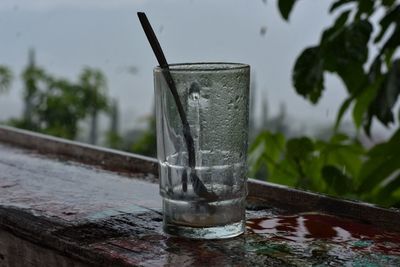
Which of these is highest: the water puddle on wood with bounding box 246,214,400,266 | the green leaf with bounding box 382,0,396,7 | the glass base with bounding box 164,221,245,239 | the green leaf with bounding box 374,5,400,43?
the green leaf with bounding box 382,0,396,7

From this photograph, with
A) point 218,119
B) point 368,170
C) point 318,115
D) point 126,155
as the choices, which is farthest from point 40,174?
point 318,115

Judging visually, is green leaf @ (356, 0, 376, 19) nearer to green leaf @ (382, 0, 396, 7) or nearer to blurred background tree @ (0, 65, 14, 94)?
green leaf @ (382, 0, 396, 7)

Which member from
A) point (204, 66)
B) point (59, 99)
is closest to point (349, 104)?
point (204, 66)

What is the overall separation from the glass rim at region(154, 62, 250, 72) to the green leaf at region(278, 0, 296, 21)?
51 centimetres

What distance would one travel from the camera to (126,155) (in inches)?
50.1

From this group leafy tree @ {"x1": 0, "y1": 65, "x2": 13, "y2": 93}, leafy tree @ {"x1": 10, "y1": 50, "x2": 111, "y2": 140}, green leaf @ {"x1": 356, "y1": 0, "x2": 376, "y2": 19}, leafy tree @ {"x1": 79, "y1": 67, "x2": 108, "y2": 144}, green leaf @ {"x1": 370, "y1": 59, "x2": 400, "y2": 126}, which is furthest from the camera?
leafy tree @ {"x1": 0, "y1": 65, "x2": 13, "y2": 93}

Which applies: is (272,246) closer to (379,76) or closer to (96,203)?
(96,203)

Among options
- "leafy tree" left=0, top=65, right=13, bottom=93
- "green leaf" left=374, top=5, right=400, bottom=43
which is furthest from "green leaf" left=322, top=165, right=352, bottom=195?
"leafy tree" left=0, top=65, right=13, bottom=93

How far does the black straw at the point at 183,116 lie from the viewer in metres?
0.79

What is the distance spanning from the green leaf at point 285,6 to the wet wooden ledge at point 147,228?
0.39 metres

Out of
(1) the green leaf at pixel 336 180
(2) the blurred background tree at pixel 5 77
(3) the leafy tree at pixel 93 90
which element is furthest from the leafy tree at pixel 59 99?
(1) the green leaf at pixel 336 180

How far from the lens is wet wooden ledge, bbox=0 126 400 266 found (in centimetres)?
72

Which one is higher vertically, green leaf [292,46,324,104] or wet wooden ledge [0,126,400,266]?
green leaf [292,46,324,104]

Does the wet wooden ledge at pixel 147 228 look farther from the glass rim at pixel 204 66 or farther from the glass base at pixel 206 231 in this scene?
the glass rim at pixel 204 66
